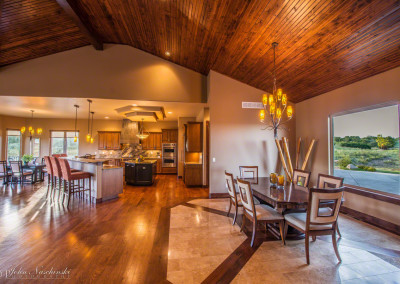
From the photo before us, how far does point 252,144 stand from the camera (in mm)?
5465

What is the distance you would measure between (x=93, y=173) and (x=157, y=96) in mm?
2845

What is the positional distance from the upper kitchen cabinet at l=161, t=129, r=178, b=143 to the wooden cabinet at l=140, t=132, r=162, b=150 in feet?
1.28

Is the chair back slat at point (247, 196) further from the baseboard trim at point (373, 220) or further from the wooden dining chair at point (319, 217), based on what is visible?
the baseboard trim at point (373, 220)

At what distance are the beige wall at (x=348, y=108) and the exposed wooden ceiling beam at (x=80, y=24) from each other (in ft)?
20.0

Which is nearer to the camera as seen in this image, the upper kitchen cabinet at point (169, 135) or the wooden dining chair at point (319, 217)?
the wooden dining chair at point (319, 217)

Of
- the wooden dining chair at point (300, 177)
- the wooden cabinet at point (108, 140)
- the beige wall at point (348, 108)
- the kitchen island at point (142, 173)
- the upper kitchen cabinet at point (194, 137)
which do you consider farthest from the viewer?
the wooden cabinet at point (108, 140)

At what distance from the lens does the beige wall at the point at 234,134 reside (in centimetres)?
532

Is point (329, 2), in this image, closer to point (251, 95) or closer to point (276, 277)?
point (251, 95)

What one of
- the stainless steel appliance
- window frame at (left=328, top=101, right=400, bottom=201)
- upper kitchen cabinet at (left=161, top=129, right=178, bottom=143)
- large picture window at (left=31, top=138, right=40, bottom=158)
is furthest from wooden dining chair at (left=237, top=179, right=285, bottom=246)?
large picture window at (left=31, top=138, right=40, bottom=158)

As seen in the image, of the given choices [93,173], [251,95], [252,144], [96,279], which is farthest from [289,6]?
[93,173]

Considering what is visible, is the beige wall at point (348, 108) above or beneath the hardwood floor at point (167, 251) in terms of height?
above

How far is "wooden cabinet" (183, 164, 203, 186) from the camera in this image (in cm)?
660

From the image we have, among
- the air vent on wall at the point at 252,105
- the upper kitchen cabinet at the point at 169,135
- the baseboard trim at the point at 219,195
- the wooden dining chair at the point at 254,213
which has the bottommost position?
the baseboard trim at the point at 219,195

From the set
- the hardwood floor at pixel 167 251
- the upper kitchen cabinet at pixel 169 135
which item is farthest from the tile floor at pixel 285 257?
the upper kitchen cabinet at pixel 169 135
